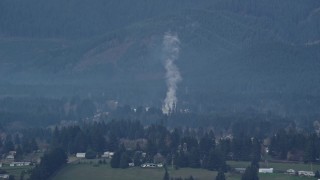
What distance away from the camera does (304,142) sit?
2783 inches

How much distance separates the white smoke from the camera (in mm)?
100113

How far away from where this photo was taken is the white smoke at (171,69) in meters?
100

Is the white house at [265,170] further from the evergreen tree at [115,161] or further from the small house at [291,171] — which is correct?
the evergreen tree at [115,161]


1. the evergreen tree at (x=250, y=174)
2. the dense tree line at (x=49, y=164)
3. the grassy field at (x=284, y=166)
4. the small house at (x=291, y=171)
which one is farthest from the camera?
the grassy field at (x=284, y=166)

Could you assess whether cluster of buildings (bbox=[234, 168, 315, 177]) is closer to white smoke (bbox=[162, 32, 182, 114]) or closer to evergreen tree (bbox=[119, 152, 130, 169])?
evergreen tree (bbox=[119, 152, 130, 169])

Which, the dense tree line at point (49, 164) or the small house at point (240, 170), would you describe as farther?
the small house at point (240, 170)

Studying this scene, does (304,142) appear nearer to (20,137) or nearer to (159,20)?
(20,137)

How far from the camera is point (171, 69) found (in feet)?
378

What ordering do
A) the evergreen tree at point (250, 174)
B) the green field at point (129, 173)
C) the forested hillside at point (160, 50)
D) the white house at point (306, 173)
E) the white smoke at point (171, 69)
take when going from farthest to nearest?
the forested hillside at point (160, 50) < the white smoke at point (171, 69) < the white house at point (306, 173) < the green field at point (129, 173) < the evergreen tree at point (250, 174)

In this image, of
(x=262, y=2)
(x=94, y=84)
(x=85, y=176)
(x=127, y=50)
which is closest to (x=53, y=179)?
(x=85, y=176)

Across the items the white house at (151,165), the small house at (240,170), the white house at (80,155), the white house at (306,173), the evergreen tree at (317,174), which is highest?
the white house at (80,155)

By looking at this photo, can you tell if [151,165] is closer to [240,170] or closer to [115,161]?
[115,161]

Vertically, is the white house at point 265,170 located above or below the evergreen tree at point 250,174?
above

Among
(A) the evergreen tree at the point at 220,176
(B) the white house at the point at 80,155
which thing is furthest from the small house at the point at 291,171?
(B) the white house at the point at 80,155
